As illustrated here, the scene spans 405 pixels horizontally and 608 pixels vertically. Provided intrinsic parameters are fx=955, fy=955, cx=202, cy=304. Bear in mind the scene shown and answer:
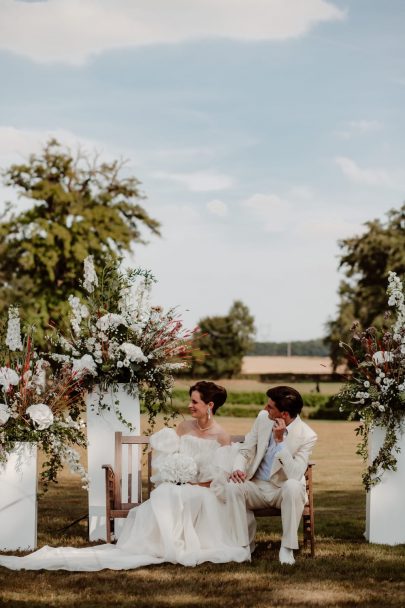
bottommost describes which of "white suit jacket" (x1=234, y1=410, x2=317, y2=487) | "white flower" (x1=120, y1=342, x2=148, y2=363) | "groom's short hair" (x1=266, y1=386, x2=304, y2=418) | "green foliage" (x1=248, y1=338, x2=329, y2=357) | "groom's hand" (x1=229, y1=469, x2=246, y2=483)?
"groom's hand" (x1=229, y1=469, x2=246, y2=483)

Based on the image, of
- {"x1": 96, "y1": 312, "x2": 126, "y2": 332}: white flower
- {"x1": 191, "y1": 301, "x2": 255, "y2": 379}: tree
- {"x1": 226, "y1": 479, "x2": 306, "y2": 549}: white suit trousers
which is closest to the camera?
{"x1": 226, "y1": 479, "x2": 306, "y2": 549}: white suit trousers

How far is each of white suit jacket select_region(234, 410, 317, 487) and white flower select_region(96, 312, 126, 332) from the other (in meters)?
1.65

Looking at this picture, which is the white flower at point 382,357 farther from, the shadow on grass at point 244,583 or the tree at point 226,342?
the tree at point 226,342

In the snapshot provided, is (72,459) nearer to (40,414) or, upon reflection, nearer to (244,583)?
(40,414)

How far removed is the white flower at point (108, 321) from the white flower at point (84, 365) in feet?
0.98

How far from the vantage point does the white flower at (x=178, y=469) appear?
7738 mm

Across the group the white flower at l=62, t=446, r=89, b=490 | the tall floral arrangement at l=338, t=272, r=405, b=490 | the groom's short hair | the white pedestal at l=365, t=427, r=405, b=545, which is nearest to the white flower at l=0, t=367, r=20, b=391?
the white flower at l=62, t=446, r=89, b=490

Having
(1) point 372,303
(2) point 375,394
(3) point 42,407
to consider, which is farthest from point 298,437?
(1) point 372,303

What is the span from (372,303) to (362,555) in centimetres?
3569

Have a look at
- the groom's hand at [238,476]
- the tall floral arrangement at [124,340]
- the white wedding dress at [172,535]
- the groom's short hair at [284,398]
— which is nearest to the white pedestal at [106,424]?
A: the tall floral arrangement at [124,340]

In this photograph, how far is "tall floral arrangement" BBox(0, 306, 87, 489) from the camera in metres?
8.20

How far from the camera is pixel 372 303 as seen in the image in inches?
1689

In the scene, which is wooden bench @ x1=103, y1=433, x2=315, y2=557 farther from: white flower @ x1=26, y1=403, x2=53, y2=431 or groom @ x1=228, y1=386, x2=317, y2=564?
white flower @ x1=26, y1=403, x2=53, y2=431

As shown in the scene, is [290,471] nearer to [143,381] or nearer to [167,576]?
[167,576]
